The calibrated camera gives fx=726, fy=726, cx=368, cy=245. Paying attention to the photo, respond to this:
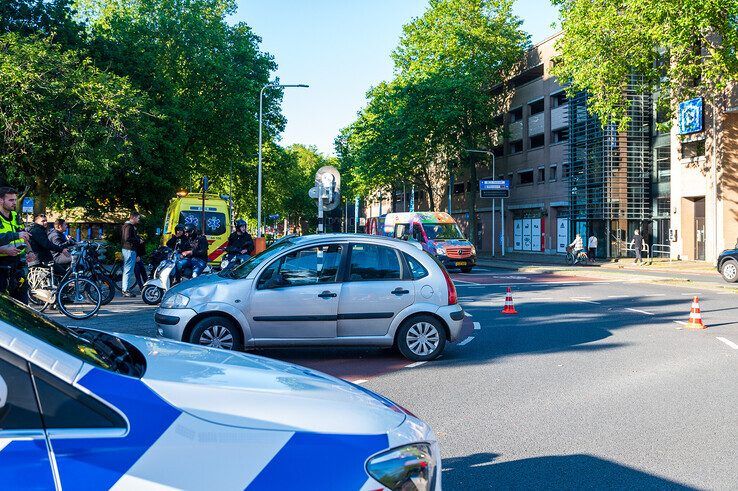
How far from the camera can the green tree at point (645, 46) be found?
2900cm

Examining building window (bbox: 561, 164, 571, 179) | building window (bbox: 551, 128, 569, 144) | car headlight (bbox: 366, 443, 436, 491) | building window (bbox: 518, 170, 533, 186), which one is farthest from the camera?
building window (bbox: 518, 170, 533, 186)

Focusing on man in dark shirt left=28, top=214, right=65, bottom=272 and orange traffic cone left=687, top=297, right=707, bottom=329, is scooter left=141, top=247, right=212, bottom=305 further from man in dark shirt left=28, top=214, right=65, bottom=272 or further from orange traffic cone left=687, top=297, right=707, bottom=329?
orange traffic cone left=687, top=297, right=707, bottom=329

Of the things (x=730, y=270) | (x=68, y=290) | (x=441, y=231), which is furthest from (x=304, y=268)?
(x=441, y=231)

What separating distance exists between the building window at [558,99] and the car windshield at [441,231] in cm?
2194

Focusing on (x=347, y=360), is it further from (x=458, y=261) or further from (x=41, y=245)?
(x=458, y=261)

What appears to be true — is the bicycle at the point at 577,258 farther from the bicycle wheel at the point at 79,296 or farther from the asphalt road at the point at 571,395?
the bicycle wheel at the point at 79,296

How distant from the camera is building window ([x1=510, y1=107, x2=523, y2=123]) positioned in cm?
5544

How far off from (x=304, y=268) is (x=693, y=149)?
35372mm

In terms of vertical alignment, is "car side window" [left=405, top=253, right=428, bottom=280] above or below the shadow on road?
above

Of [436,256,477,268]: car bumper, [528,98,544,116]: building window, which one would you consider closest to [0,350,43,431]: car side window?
[436,256,477,268]: car bumper

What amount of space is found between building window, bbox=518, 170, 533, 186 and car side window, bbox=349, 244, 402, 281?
4670 cm

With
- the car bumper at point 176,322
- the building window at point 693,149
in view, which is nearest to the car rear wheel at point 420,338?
the car bumper at point 176,322

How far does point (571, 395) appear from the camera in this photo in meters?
7.09

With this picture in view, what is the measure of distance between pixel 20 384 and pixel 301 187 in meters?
93.5
